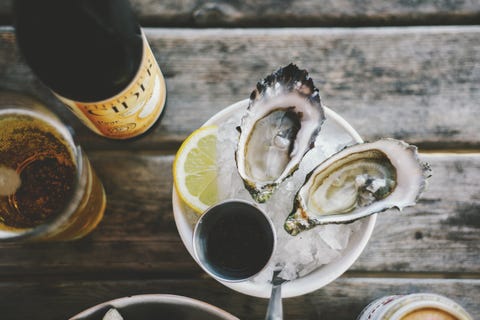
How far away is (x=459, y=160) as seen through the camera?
84 centimetres

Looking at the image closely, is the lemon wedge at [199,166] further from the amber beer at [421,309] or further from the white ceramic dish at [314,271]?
the amber beer at [421,309]

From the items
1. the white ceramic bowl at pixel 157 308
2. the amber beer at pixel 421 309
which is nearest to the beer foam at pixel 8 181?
the white ceramic bowl at pixel 157 308

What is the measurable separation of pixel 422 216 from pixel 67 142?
0.59 metres

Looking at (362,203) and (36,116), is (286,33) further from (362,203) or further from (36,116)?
(36,116)

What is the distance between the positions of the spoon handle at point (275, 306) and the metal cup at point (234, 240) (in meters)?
0.04

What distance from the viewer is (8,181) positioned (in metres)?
0.78

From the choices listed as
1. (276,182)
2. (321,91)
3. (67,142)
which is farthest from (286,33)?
(67,142)

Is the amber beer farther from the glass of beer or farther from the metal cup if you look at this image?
the glass of beer

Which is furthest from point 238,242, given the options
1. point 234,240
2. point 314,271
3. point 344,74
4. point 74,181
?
point 344,74

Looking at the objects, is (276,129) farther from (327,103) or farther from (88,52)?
(88,52)

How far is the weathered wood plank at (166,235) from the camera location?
0.83 meters

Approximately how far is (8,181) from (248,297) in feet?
1.43

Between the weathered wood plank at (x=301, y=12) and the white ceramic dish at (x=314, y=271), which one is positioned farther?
the weathered wood plank at (x=301, y=12)

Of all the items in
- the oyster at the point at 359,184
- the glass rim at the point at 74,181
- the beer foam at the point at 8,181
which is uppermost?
the oyster at the point at 359,184
